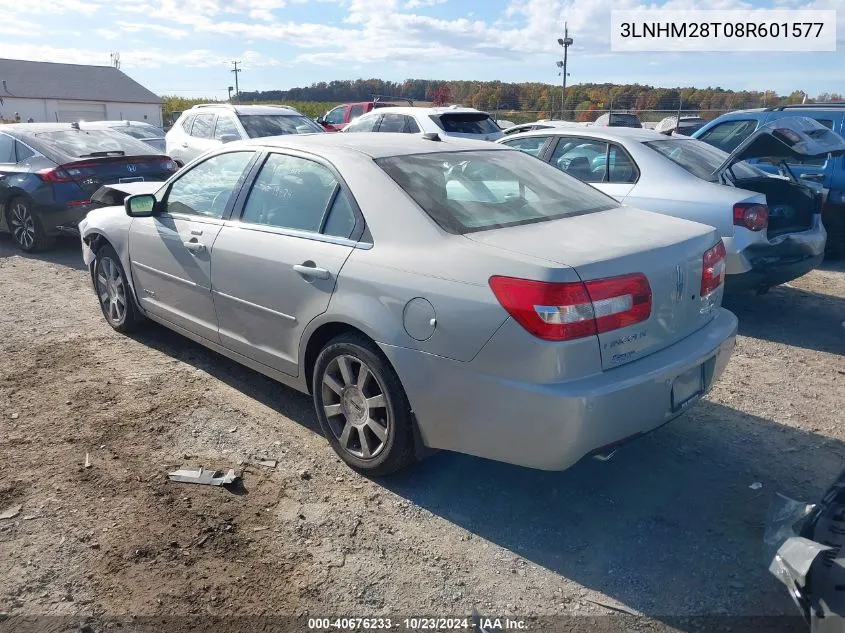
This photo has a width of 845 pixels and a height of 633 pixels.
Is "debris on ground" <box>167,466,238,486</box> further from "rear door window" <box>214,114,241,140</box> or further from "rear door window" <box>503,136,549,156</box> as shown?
"rear door window" <box>214,114,241,140</box>

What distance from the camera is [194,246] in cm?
436

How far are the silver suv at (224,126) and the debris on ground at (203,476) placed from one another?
8.79 m

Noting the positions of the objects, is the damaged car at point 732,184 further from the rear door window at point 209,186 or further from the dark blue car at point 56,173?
the dark blue car at point 56,173

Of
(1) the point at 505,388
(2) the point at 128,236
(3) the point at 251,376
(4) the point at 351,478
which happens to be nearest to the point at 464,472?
(4) the point at 351,478

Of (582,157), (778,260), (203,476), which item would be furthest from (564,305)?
(582,157)

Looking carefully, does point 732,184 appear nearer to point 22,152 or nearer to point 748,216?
point 748,216

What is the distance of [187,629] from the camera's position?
256 centimetres

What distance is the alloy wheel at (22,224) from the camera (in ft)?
28.8

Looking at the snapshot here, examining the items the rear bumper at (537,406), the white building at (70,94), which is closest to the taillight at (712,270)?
the rear bumper at (537,406)

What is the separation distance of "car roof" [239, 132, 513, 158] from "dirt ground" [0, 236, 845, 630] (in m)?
1.60

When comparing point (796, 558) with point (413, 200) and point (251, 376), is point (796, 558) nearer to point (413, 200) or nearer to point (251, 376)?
point (413, 200)

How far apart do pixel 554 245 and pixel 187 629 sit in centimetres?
210

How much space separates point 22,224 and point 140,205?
5298mm

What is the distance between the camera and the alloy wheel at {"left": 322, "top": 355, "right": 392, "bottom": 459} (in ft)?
11.1
